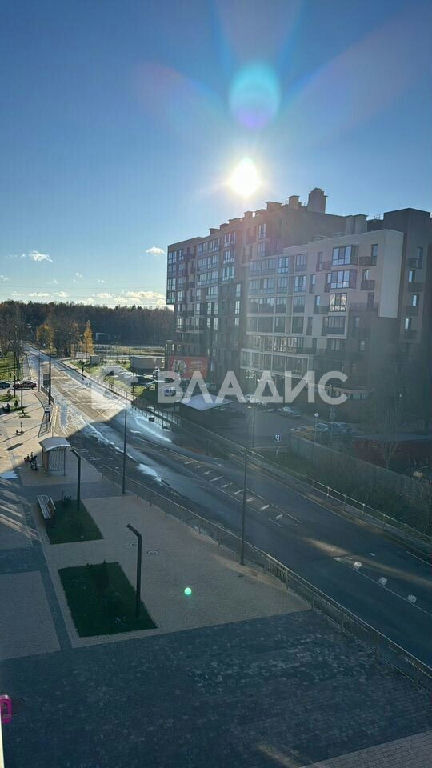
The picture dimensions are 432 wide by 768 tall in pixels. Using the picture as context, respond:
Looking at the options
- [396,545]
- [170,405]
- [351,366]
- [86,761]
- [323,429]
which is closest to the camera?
[86,761]

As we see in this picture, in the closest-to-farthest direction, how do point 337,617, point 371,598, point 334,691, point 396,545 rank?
point 334,691 < point 337,617 < point 371,598 < point 396,545

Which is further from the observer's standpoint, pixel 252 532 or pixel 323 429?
pixel 323 429

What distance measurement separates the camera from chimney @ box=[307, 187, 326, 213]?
73000mm

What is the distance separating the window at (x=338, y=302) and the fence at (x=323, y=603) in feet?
115

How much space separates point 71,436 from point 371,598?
32515 millimetres

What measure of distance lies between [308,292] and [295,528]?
39.7 metres

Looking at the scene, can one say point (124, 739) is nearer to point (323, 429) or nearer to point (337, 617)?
point (337, 617)

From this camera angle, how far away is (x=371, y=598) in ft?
70.5

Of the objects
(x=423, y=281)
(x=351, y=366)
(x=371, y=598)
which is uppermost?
(x=423, y=281)

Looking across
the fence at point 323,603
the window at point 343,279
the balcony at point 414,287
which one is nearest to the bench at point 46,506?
the fence at point 323,603

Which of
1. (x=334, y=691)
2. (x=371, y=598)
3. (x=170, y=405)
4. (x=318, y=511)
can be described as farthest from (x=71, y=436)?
(x=334, y=691)

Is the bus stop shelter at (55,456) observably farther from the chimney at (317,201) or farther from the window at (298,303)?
the chimney at (317,201)

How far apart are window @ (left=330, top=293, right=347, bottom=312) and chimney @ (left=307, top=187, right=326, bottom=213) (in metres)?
18.6

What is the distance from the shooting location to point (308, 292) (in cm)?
6356
